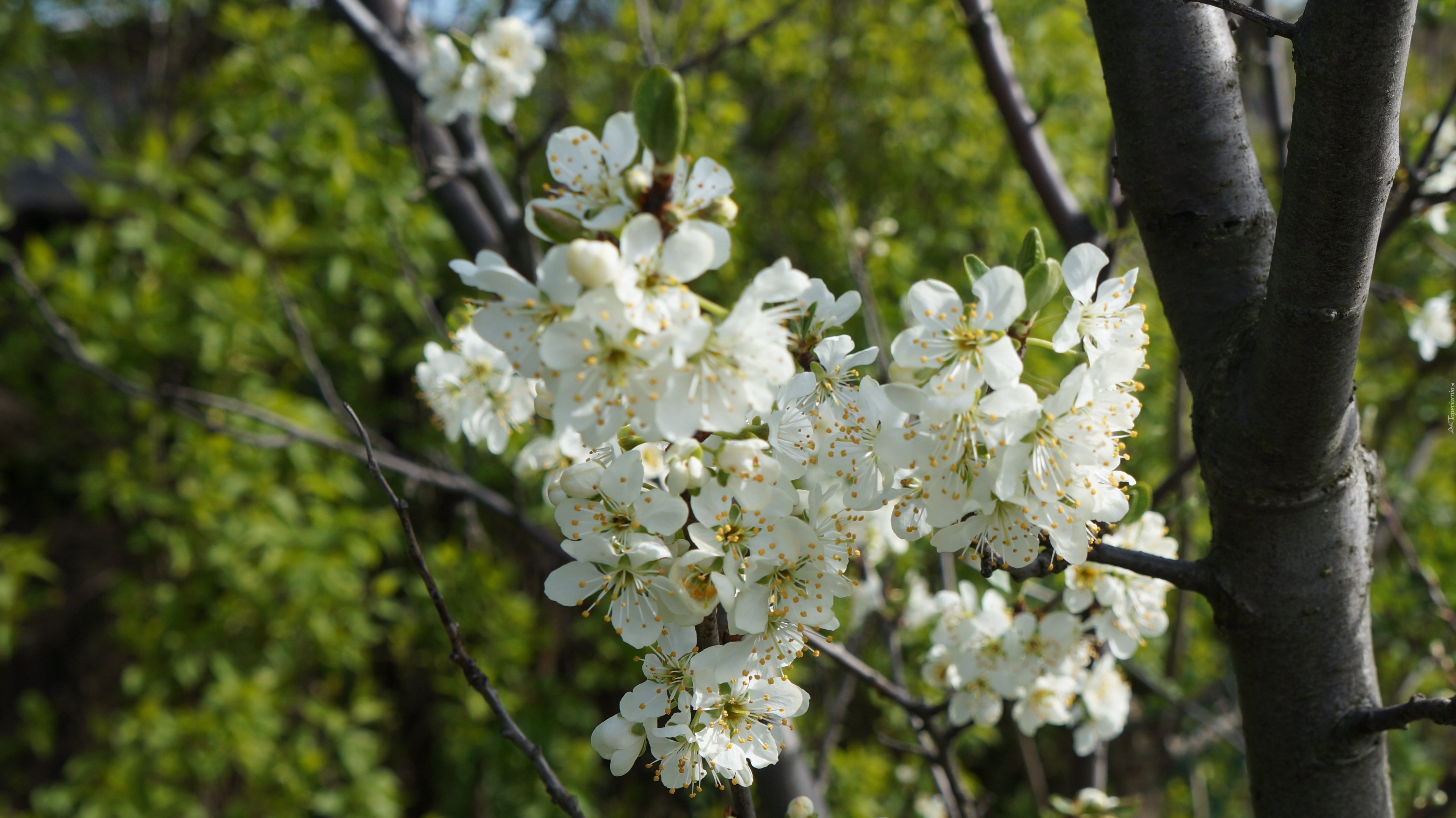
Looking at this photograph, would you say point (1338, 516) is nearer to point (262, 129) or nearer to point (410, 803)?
point (262, 129)

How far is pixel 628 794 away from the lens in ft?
12.6

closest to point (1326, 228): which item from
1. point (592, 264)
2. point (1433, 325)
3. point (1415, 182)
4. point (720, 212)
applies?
point (720, 212)

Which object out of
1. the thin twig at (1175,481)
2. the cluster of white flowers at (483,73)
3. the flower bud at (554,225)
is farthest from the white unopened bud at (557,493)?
the cluster of white flowers at (483,73)

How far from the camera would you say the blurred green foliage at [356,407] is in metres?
3.13

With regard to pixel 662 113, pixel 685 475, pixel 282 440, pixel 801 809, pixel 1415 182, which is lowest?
pixel 282 440

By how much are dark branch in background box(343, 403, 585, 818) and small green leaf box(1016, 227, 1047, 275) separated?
68 cm

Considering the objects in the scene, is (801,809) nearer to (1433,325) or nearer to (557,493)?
(557,493)

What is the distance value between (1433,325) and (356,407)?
11.9 feet

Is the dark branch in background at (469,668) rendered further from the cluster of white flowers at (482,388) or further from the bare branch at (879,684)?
the cluster of white flowers at (482,388)

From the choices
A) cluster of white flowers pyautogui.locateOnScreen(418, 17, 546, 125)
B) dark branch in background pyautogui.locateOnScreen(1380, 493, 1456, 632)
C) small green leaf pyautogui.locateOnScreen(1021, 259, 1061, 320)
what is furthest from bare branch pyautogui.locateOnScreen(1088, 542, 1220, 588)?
cluster of white flowers pyautogui.locateOnScreen(418, 17, 546, 125)

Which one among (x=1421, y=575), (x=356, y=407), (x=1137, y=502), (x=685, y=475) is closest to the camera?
(x=685, y=475)

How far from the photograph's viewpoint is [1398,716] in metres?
0.96

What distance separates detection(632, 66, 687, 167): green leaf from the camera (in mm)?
719

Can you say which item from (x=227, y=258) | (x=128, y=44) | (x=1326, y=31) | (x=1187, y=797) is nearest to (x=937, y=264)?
(x=1187, y=797)
